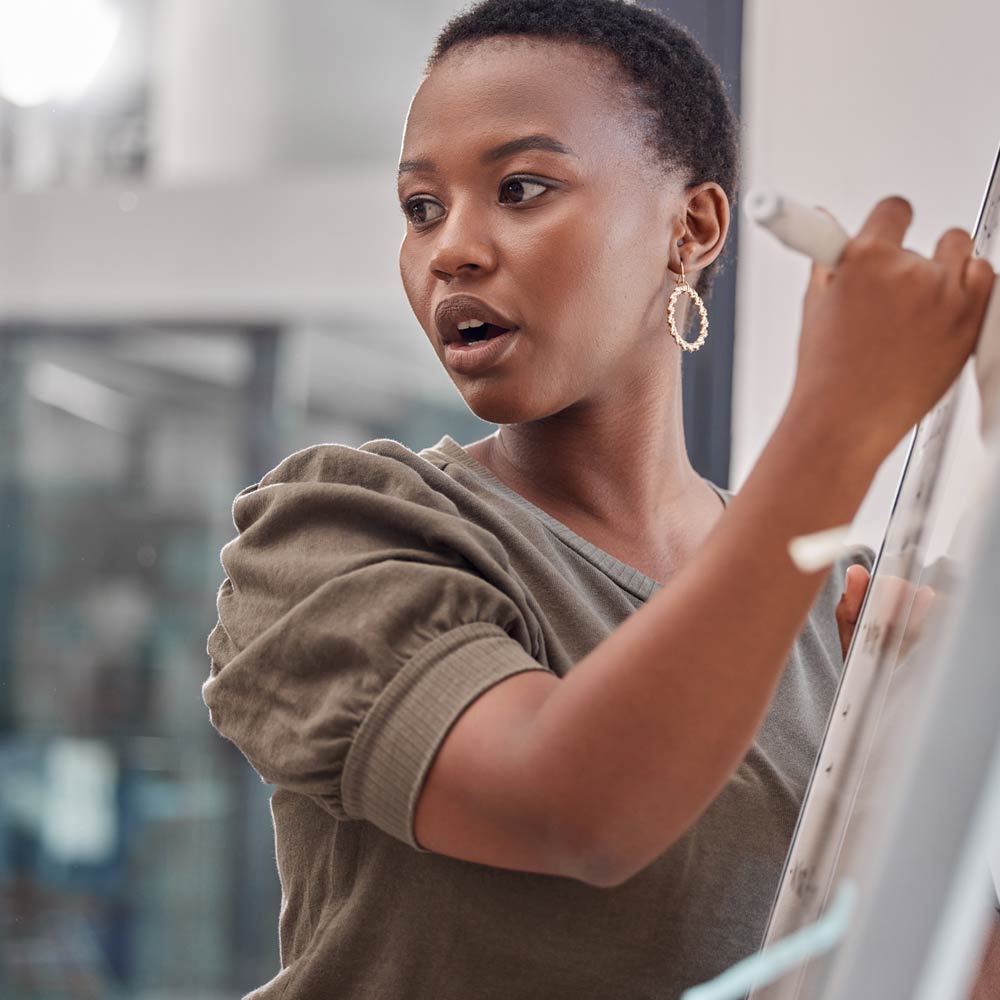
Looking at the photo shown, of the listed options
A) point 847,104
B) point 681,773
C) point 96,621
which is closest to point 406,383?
point 96,621

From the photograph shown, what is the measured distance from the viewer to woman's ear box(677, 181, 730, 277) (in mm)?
905

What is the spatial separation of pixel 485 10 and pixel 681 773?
557mm

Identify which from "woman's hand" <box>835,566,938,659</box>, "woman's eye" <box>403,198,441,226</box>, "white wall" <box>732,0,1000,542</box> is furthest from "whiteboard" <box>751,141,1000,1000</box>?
"woman's eye" <box>403,198,441,226</box>

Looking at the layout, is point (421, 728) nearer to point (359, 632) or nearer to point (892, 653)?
point (359, 632)

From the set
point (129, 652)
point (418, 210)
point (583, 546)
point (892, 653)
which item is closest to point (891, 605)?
point (892, 653)

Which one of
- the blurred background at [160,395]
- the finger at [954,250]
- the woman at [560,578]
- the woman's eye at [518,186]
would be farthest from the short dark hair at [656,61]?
the blurred background at [160,395]

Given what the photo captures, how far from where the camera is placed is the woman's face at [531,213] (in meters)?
0.77

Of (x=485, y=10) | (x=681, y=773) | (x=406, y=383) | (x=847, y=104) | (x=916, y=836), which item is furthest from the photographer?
(x=406, y=383)

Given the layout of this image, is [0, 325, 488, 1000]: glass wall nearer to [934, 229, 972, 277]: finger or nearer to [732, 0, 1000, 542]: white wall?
[732, 0, 1000, 542]: white wall

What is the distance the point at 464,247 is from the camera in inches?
29.8

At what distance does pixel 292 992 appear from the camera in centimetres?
75

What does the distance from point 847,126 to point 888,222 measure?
35.3 inches

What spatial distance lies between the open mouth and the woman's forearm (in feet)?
0.99

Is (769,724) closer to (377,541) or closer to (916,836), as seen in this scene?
(377,541)
